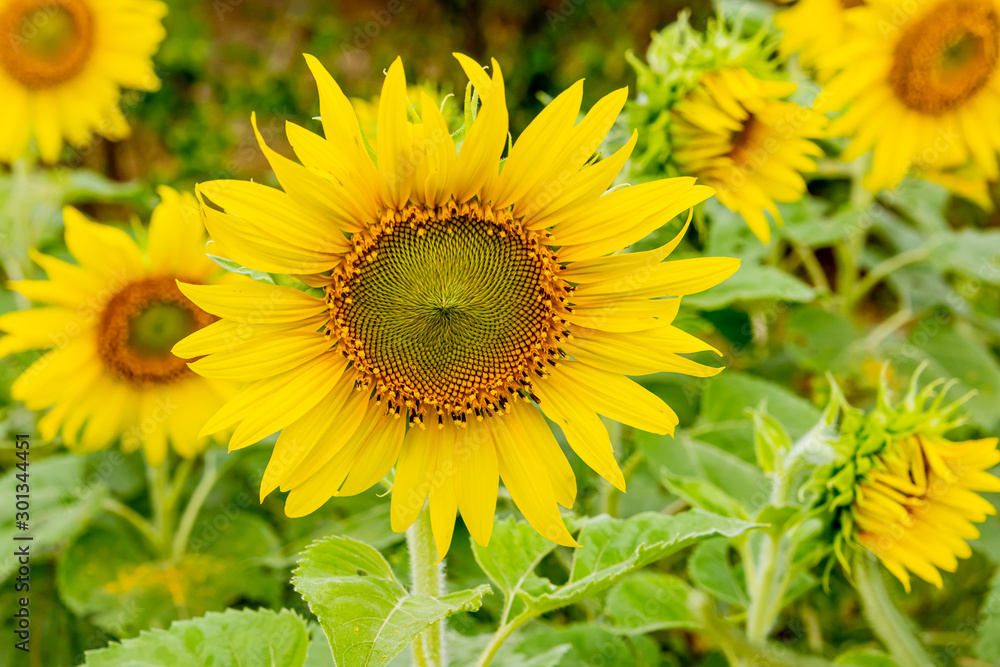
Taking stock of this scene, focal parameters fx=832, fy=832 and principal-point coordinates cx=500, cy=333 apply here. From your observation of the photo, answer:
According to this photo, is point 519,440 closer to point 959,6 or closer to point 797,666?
point 797,666

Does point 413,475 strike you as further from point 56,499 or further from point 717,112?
point 56,499

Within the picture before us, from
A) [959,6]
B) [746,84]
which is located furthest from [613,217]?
[959,6]

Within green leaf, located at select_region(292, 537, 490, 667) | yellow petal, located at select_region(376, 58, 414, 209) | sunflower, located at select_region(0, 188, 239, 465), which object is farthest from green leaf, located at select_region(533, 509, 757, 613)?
sunflower, located at select_region(0, 188, 239, 465)

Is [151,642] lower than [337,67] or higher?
lower

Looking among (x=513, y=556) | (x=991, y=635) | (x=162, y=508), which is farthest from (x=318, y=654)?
(x=991, y=635)

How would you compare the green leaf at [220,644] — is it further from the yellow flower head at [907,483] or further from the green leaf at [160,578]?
the yellow flower head at [907,483]

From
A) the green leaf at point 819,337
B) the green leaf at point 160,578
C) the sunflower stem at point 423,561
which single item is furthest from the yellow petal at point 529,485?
the green leaf at point 819,337
